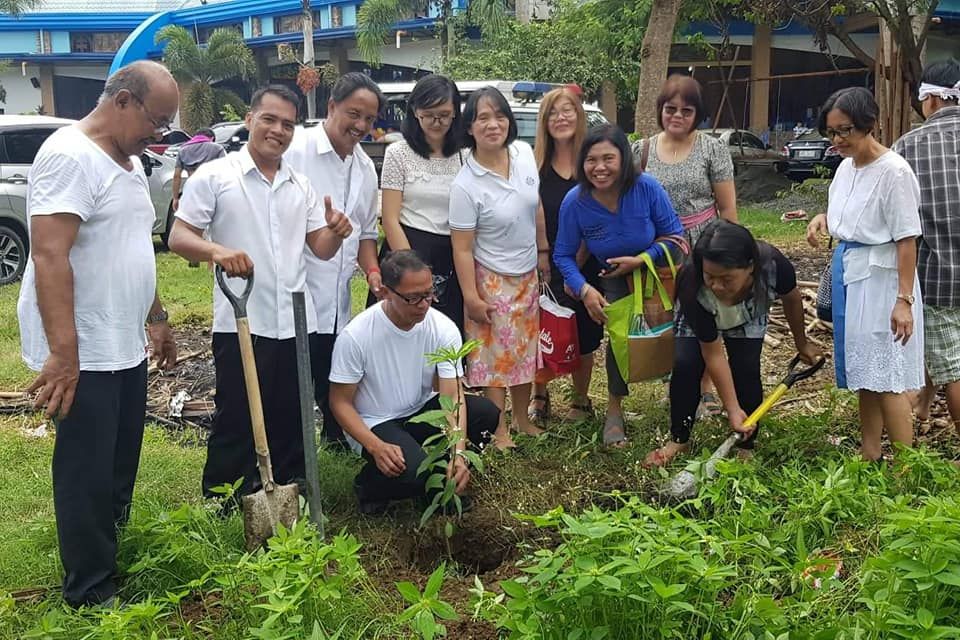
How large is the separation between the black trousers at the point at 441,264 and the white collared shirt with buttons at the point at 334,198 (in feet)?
0.95

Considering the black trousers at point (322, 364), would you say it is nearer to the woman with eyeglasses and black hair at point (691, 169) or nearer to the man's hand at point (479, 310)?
the man's hand at point (479, 310)

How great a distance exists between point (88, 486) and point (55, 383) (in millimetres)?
381

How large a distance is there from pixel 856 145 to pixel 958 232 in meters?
0.65

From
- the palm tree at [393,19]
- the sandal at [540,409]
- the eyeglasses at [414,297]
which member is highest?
the palm tree at [393,19]

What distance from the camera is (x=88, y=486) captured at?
9.23 ft

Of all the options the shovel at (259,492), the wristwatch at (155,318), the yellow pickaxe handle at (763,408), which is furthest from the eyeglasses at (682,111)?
the wristwatch at (155,318)

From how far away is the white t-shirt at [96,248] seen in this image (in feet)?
8.64

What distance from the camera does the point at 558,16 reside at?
19328 mm

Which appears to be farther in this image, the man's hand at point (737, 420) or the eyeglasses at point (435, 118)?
the eyeglasses at point (435, 118)

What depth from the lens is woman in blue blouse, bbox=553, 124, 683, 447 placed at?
4.06 metres

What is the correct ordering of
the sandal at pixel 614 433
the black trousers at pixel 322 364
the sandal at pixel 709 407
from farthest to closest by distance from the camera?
1. the sandal at pixel 709 407
2. the sandal at pixel 614 433
3. the black trousers at pixel 322 364

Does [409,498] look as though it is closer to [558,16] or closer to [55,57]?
[558,16]

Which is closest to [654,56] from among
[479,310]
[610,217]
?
[610,217]

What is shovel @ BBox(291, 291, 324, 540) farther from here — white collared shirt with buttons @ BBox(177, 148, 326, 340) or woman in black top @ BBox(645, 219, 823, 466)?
woman in black top @ BBox(645, 219, 823, 466)
